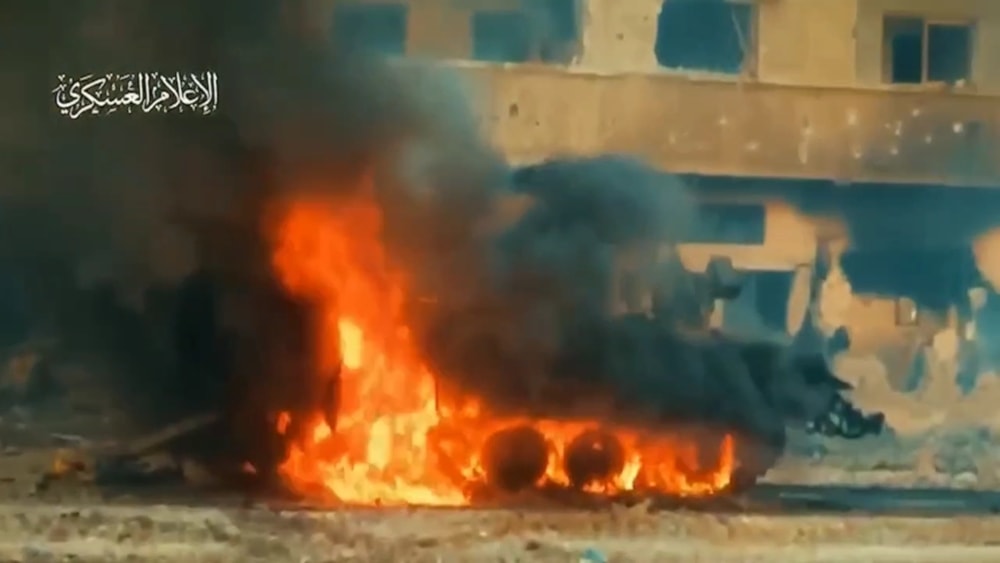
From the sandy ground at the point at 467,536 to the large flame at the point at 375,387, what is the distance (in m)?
0.06

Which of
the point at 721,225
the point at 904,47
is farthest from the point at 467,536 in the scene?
the point at 904,47

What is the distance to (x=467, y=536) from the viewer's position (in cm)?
202

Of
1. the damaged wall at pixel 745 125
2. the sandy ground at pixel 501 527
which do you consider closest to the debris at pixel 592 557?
the sandy ground at pixel 501 527

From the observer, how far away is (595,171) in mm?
2062

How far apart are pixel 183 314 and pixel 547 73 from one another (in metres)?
0.71

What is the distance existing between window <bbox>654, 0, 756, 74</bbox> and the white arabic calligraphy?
750 mm

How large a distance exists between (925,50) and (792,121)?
10.5 inches

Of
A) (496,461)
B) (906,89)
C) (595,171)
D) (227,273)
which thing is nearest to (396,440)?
(496,461)

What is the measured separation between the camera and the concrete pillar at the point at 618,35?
81.5 inches

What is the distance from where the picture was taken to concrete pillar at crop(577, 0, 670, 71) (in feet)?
6.79

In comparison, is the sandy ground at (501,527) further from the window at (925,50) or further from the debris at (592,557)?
the window at (925,50)

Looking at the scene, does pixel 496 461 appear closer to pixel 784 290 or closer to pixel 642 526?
pixel 642 526

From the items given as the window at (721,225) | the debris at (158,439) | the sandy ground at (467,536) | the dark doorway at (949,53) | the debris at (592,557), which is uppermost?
the dark doorway at (949,53)

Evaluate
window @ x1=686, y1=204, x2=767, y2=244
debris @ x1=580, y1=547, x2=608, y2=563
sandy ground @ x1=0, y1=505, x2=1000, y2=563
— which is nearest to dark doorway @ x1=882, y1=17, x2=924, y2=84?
window @ x1=686, y1=204, x2=767, y2=244
